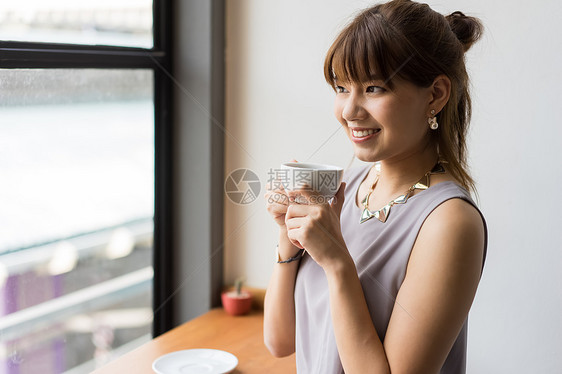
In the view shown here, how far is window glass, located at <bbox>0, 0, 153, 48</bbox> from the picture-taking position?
1.30 metres

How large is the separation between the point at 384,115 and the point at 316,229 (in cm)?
22

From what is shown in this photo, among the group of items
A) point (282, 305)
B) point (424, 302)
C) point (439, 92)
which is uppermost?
point (439, 92)

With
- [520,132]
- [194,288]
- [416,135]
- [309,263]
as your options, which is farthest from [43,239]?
[520,132]

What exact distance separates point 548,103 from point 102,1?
1.14 meters

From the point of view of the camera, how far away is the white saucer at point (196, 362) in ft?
4.65

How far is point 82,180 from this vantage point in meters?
1.58

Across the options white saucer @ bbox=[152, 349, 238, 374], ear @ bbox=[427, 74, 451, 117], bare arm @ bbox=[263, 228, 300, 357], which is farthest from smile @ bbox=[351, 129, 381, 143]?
white saucer @ bbox=[152, 349, 238, 374]

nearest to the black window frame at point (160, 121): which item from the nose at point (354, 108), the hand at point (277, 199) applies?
the hand at point (277, 199)

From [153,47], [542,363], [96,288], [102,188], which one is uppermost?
[153,47]

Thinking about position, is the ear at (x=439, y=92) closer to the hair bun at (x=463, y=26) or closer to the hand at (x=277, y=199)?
the hair bun at (x=463, y=26)

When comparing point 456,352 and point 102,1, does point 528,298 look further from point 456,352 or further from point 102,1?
point 102,1

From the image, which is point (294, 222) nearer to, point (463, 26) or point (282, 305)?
point (282, 305)

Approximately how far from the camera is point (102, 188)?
64.9 inches

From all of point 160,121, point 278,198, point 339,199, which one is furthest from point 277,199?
point 160,121
